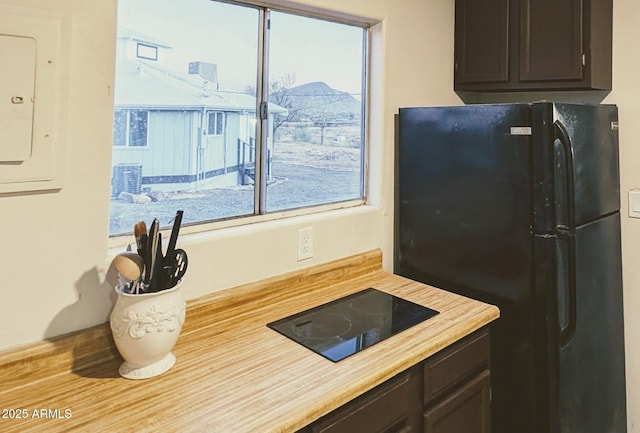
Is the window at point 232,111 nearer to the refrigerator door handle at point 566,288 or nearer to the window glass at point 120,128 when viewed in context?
the window glass at point 120,128

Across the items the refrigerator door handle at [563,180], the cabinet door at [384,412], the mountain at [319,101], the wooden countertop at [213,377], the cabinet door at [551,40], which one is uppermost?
the cabinet door at [551,40]

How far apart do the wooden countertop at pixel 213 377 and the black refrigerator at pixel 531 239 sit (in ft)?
0.84

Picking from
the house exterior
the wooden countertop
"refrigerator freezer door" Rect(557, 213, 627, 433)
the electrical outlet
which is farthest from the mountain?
"refrigerator freezer door" Rect(557, 213, 627, 433)

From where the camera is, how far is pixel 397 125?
80.4 inches

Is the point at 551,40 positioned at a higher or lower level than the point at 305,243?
higher

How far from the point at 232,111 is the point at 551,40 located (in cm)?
142

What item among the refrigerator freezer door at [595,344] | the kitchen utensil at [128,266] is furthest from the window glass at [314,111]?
the refrigerator freezer door at [595,344]

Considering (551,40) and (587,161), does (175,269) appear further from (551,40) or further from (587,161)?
(551,40)

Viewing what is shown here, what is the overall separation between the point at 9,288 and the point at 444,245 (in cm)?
149

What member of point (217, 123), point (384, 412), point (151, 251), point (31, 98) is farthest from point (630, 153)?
point (31, 98)

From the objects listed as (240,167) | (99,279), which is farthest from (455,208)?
(99,279)

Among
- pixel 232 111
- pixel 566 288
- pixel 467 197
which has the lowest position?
pixel 566 288

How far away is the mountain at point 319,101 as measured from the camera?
1.79 metres

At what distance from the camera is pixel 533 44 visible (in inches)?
79.5
